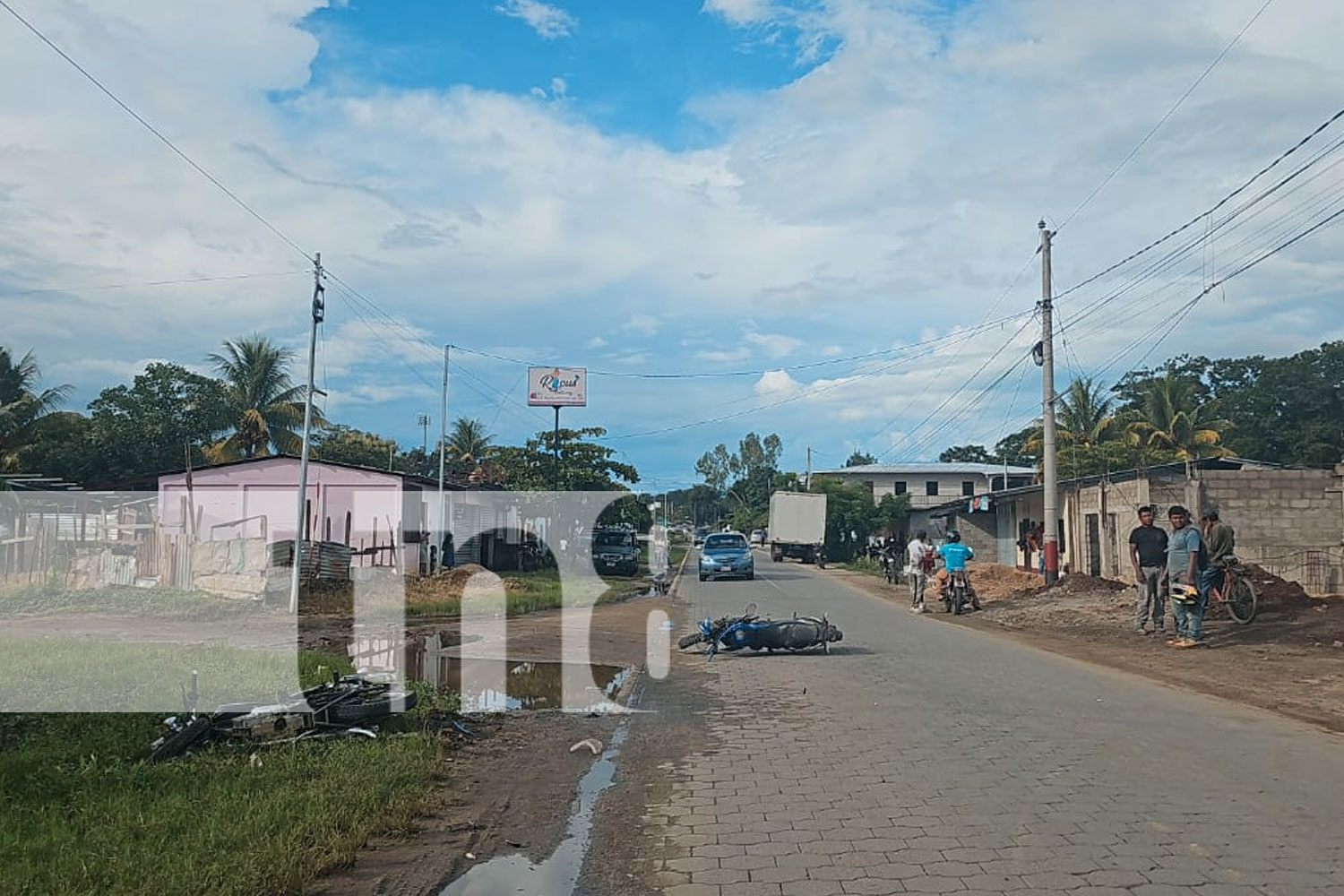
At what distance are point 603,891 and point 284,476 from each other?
31562mm

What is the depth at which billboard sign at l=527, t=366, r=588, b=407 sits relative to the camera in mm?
52344

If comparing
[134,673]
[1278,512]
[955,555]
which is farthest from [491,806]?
[1278,512]

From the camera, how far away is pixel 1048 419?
26.0 metres

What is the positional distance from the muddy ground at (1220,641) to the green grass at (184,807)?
796 centimetres

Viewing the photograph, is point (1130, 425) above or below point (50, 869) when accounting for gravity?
above

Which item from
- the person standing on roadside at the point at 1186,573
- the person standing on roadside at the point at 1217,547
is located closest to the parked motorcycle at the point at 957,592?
the person standing on roadside at the point at 1217,547

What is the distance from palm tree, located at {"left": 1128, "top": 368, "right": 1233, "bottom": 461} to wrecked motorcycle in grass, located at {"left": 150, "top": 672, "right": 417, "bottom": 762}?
1585 inches

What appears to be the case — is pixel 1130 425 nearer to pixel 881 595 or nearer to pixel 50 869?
pixel 881 595

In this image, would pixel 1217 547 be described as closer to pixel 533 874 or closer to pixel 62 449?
pixel 533 874

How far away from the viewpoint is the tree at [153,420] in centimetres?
4003

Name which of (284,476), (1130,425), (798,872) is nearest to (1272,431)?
(1130,425)

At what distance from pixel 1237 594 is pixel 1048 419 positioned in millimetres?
9518

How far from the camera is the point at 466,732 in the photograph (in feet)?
31.5

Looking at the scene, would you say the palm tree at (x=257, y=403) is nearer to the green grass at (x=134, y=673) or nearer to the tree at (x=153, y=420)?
the tree at (x=153, y=420)
